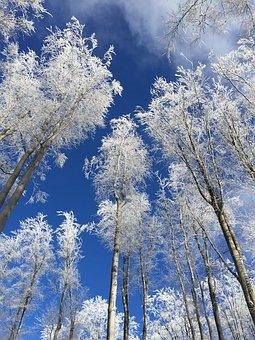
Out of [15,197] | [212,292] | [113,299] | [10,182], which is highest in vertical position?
[212,292]

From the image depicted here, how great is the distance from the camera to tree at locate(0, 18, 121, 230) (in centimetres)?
1216

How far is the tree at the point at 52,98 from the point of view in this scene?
479 inches

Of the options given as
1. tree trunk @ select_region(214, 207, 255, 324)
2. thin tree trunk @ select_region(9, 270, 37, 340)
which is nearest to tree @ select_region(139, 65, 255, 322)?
tree trunk @ select_region(214, 207, 255, 324)

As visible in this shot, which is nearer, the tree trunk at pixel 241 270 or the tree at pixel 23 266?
the tree trunk at pixel 241 270

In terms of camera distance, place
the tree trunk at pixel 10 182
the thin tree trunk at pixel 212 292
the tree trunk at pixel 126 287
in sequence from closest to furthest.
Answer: the tree trunk at pixel 10 182 < the thin tree trunk at pixel 212 292 < the tree trunk at pixel 126 287

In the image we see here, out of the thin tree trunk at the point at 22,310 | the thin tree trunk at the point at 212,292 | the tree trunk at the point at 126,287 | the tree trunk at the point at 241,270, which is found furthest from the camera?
the thin tree trunk at the point at 22,310

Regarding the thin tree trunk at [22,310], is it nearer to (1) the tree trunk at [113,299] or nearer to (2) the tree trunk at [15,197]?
(1) the tree trunk at [113,299]

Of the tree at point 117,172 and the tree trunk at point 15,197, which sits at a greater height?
the tree at point 117,172

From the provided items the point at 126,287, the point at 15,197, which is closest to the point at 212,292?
the point at 126,287

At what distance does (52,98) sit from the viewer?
1331cm

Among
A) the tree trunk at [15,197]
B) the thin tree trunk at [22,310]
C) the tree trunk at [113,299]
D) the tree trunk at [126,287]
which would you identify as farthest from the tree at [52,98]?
the thin tree trunk at [22,310]

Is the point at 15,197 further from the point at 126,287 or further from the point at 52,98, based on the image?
the point at 126,287

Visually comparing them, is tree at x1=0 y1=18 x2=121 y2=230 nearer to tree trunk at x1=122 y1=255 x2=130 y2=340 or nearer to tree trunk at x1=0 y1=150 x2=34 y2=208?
tree trunk at x1=0 y1=150 x2=34 y2=208

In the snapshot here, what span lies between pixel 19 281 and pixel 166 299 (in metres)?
16.4
